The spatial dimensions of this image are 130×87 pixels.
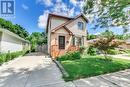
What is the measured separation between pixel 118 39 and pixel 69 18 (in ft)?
34.1

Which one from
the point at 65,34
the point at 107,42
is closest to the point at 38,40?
the point at 65,34

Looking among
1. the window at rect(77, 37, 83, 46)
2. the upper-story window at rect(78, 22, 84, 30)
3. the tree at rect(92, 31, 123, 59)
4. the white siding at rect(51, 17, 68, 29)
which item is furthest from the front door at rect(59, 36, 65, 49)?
the tree at rect(92, 31, 123, 59)

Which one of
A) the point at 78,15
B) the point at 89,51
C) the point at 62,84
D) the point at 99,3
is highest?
the point at 78,15

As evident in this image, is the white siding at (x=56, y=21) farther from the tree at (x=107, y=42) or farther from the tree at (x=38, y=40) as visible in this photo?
the tree at (x=38, y=40)

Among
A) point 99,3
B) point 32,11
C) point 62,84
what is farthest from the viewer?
point 32,11

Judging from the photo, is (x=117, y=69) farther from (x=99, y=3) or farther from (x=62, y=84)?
(x=99, y=3)

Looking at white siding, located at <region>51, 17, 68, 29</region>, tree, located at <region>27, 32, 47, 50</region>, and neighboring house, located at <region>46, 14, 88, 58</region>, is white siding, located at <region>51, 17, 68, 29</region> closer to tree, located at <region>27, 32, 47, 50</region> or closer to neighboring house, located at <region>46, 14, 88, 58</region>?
neighboring house, located at <region>46, 14, 88, 58</region>

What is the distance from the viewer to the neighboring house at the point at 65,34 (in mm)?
18891

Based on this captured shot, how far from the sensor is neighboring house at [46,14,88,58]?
18.9 meters

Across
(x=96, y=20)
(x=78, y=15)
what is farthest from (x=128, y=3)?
(x=78, y=15)

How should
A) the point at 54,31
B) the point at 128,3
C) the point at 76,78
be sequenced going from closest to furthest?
the point at 76,78 < the point at 128,3 < the point at 54,31

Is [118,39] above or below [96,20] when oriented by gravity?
below

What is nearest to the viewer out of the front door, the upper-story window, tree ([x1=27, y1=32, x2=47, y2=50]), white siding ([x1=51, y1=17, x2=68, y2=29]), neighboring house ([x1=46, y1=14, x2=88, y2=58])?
neighboring house ([x1=46, y1=14, x2=88, y2=58])

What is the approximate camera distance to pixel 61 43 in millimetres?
19672
